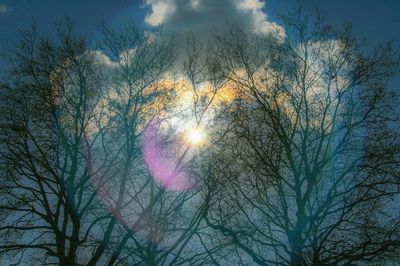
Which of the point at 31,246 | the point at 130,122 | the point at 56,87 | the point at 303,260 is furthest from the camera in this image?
the point at 130,122

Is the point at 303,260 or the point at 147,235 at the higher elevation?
the point at 147,235

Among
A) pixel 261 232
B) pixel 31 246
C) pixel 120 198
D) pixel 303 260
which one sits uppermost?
pixel 120 198

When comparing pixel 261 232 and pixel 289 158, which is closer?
pixel 261 232

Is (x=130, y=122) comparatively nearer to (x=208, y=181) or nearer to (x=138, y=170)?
(x=138, y=170)

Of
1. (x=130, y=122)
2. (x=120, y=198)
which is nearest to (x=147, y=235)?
(x=120, y=198)

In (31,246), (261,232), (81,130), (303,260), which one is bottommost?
(303,260)

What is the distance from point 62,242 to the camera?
1933 cm

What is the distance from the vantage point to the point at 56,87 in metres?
20.6

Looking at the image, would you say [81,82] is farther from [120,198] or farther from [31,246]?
[31,246]

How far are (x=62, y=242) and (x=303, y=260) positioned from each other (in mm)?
10145

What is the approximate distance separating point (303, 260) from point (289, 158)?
4.34 metres

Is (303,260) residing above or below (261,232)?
below

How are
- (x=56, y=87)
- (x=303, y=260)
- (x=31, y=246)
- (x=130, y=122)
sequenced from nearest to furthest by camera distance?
(x=303, y=260)
(x=31, y=246)
(x=56, y=87)
(x=130, y=122)

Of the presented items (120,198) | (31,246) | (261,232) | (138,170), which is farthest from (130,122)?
(261,232)
